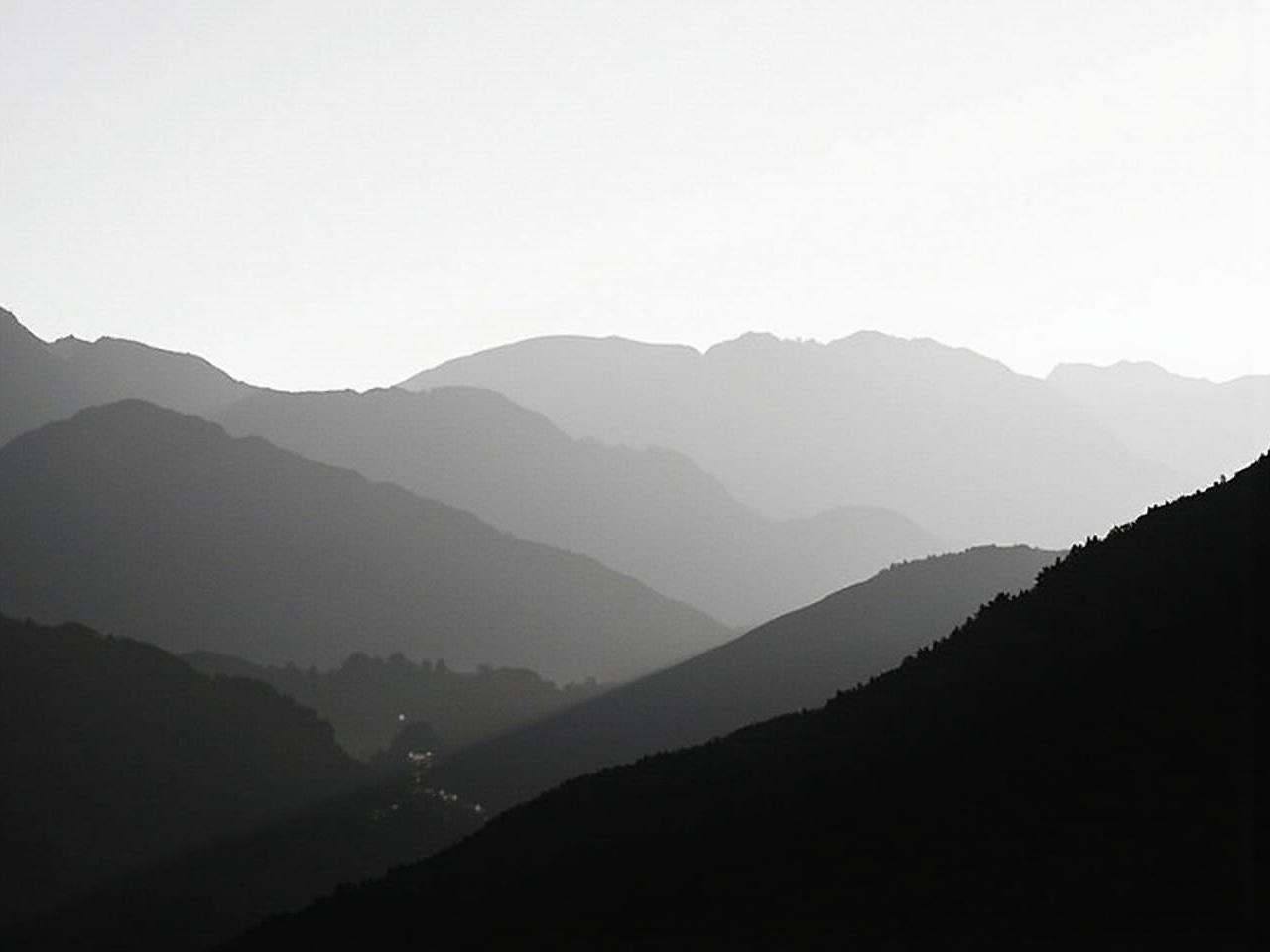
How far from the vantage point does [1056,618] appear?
2591 cm

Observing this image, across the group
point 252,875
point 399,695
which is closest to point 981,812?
point 252,875

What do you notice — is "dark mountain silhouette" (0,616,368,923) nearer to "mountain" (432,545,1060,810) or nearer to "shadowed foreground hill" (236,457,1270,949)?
→ "mountain" (432,545,1060,810)

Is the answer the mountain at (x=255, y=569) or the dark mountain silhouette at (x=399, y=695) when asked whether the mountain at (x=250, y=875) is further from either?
the mountain at (x=255, y=569)

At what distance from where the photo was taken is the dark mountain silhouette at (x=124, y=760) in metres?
76.6

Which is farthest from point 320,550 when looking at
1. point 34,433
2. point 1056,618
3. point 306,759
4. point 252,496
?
point 1056,618

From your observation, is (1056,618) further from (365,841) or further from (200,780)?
(200,780)

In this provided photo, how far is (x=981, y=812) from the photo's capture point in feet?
59.9

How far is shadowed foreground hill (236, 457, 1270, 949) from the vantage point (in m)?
15.0

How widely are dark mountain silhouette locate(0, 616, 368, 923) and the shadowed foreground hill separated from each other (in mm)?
56712

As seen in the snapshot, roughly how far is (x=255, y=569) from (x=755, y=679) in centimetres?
10521

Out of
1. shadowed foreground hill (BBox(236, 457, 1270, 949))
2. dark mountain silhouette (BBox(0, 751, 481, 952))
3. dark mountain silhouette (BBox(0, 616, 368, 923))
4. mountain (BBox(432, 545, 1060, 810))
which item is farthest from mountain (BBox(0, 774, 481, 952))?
shadowed foreground hill (BBox(236, 457, 1270, 949))

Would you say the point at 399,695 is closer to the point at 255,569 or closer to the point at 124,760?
the point at 124,760

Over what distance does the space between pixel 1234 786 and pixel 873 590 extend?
302 ft

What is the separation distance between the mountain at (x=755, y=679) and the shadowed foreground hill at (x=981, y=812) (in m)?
Answer: 57.7
